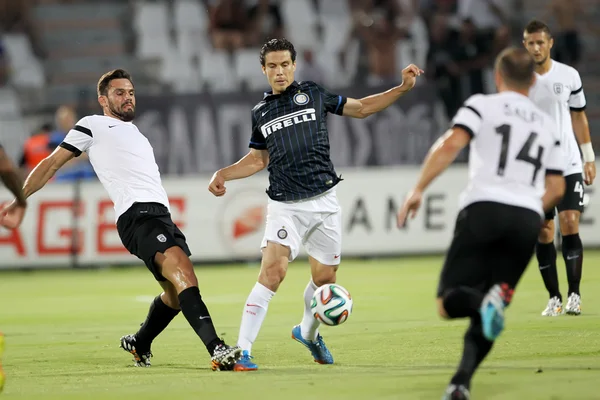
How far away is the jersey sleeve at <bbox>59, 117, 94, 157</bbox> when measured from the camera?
25.6ft

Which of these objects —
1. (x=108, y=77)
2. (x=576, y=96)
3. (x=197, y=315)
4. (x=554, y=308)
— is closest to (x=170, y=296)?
(x=197, y=315)

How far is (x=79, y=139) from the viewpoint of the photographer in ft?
25.7

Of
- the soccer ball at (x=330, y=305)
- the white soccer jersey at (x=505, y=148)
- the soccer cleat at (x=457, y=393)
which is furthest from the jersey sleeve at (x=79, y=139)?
the soccer cleat at (x=457, y=393)

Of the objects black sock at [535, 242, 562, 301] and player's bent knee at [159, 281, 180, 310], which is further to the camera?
black sock at [535, 242, 562, 301]

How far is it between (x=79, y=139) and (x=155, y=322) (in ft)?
4.92

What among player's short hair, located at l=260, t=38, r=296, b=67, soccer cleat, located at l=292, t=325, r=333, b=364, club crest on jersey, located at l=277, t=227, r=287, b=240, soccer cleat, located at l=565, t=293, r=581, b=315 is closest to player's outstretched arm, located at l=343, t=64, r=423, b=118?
player's short hair, located at l=260, t=38, r=296, b=67

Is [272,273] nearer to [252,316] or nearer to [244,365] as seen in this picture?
[252,316]

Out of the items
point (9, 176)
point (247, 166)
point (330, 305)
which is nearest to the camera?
point (9, 176)

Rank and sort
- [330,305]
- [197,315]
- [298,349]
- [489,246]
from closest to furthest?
[489,246] → [330,305] → [197,315] → [298,349]

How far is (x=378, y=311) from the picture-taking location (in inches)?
429

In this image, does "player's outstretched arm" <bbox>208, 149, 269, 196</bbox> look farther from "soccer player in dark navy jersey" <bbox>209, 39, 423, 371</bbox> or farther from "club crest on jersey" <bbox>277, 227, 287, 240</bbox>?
"club crest on jersey" <bbox>277, 227, 287, 240</bbox>

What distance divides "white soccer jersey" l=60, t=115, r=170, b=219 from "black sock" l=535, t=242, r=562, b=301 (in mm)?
3935

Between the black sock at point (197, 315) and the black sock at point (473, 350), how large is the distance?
2.27 meters

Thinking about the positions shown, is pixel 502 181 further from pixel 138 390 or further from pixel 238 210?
pixel 238 210
